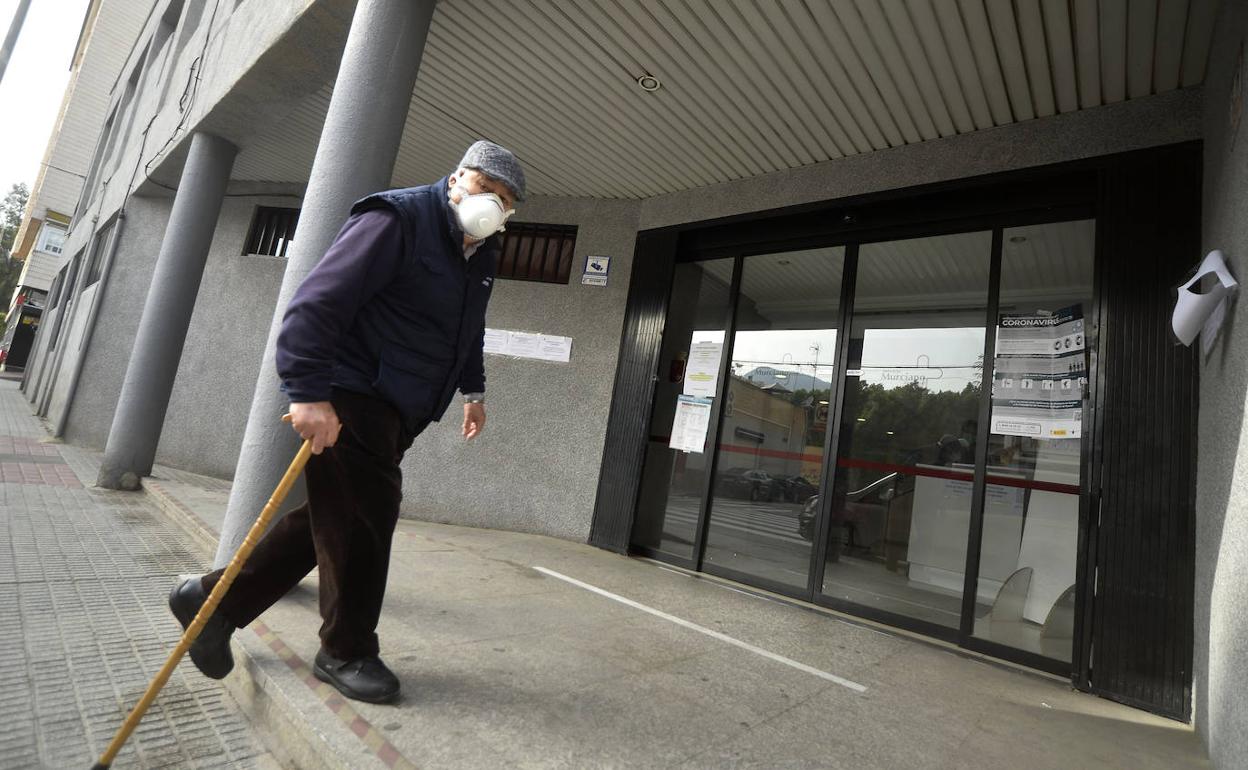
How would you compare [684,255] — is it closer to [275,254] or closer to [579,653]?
[579,653]

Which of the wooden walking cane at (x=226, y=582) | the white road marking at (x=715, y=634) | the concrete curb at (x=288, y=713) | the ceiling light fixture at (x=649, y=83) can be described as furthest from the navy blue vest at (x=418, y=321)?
the ceiling light fixture at (x=649, y=83)

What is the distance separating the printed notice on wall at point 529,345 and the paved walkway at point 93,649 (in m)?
3.28

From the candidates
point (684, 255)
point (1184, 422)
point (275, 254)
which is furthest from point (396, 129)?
point (275, 254)

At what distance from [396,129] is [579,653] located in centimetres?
298

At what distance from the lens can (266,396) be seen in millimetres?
2932

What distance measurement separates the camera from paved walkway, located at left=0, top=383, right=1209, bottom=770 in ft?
6.22

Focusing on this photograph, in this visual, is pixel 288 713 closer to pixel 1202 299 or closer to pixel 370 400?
pixel 370 400

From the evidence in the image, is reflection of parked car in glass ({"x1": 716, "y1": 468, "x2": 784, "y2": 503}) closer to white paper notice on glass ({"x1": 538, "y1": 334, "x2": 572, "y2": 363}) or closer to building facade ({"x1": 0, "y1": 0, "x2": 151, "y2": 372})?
white paper notice on glass ({"x1": 538, "y1": 334, "x2": 572, "y2": 363})

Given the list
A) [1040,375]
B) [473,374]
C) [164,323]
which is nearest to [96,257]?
[164,323]

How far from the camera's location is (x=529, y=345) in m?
6.43

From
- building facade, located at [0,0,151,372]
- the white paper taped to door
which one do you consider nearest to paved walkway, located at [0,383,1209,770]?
the white paper taped to door

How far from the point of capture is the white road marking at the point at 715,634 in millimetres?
2969

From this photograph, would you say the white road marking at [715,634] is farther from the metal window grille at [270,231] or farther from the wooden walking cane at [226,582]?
the metal window grille at [270,231]

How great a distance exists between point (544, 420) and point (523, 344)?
89 centimetres
